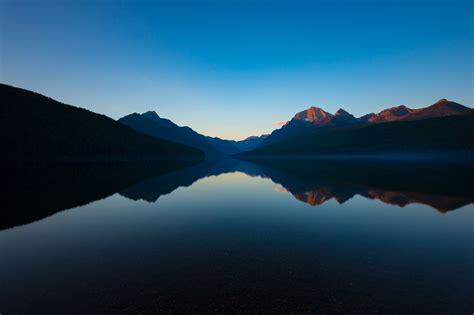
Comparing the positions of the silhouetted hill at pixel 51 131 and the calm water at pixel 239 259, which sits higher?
the silhouetted hill at pixel 51 131

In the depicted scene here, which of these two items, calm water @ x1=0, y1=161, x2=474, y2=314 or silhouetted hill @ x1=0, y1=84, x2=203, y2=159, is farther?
silhouetted hill @ x1=0, y1=84, x2=203, y2=159

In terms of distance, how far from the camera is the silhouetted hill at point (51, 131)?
4926 inches

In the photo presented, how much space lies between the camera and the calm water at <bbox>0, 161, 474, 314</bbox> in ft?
32.9

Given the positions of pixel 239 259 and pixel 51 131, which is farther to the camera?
pixel 51 131

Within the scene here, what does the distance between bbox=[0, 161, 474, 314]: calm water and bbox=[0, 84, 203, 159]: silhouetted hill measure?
128 m

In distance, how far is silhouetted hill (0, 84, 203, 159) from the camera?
12512cm

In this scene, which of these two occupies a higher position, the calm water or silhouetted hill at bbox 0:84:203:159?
silhouetted hill at bbox 0:84:203:159

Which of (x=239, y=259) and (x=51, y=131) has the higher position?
(x=51, y=131)

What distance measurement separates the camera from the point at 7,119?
133375 mm

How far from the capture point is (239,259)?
1458 cm

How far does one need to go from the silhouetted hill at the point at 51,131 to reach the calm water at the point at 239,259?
128358mm

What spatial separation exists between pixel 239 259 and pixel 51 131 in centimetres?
17385

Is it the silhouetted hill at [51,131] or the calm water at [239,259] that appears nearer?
the calm water at [239,259]

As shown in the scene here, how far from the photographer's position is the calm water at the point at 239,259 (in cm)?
1004
